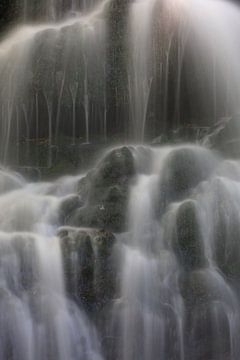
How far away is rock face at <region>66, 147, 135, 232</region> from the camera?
33.4 feet

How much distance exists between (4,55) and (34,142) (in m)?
2.31

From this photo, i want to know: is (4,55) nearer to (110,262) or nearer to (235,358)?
(110,262)

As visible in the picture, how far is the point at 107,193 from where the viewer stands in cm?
1064

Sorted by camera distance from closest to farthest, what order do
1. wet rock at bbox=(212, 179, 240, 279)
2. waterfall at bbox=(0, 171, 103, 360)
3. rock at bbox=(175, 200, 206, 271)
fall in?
1. waterfall at bbox=(0, 171, 103, 360)
2. rock at bbox=(175, 200, 206, 271)
3. wet rock at bbox=(212, 179, 240, 279)

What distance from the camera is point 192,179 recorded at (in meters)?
10.8

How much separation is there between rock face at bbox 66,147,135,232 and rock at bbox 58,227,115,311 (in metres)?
0.63

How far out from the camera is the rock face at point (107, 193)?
10.2m

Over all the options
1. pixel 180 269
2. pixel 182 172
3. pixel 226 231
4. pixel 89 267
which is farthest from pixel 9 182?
pixel 226 231

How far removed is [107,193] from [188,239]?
1.77m

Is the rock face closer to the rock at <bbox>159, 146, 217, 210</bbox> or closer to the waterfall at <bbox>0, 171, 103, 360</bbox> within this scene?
the rock at <bbox>159, 146, 217, 210</bbox>

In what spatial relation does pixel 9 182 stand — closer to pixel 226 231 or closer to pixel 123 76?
pixel 123 76

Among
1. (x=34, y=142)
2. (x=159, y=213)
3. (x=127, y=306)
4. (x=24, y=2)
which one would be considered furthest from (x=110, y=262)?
(x=24, y=2)

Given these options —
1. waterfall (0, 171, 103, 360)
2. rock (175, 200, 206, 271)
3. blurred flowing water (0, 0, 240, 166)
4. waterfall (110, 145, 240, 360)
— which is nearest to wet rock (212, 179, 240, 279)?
waterfall (110, 145, 240, 360)

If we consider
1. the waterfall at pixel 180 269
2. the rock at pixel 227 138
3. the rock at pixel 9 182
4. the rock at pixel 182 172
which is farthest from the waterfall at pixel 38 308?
the rock at pixel 227 138
